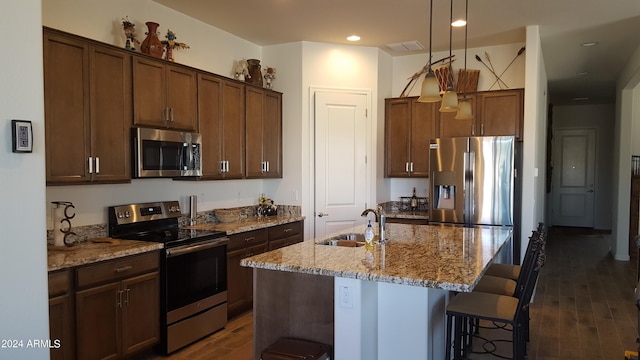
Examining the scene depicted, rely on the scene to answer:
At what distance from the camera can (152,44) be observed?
3.79 metres

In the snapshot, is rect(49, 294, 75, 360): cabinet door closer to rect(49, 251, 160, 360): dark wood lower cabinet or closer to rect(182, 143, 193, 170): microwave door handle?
rect(49, 251, 160, 360): dark wood lower cabinet

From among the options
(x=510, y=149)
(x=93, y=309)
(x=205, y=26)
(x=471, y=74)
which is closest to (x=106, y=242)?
(x=93, y=309)

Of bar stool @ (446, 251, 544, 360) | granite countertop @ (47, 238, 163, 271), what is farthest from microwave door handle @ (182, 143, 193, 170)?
bar stool @ (446, 251, 544, 360)

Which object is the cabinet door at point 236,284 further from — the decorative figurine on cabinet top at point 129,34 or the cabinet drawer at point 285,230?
the decorative figurine on cabinet top at point 129,34

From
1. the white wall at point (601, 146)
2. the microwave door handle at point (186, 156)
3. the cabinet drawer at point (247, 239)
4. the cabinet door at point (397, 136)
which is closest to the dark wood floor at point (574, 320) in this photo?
the cabinet drawer at point (247, 239)

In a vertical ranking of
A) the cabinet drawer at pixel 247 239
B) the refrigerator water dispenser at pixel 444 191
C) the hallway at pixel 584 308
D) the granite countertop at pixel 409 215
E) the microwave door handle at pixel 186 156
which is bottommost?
the hallway at pixel 584 308

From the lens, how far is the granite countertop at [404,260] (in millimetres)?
2176

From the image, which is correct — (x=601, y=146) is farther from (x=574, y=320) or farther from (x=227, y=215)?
(x=227, y=215)

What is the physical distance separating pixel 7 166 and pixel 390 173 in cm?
→ 436

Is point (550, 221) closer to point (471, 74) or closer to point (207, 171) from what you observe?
point (471, 74)

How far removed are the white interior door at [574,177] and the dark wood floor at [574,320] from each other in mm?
3980

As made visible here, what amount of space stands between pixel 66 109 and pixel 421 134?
3.87 m

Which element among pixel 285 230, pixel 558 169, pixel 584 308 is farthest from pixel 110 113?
pixel 558 169

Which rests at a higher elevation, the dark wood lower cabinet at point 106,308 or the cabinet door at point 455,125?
the cabinet door at point 455,125
